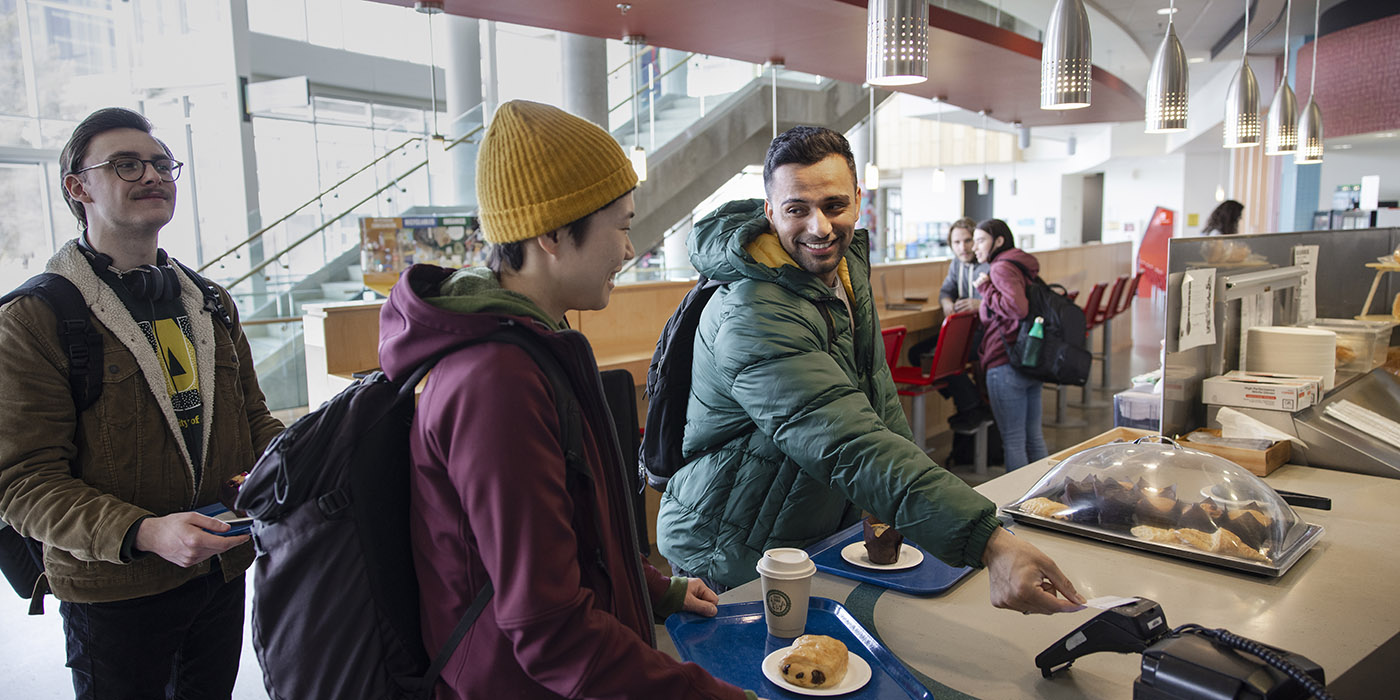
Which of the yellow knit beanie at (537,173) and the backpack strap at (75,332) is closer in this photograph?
the yellow knit beanie at (537,173)

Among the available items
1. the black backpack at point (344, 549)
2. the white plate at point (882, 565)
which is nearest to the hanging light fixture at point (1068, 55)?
the white plate at point (882, 565)

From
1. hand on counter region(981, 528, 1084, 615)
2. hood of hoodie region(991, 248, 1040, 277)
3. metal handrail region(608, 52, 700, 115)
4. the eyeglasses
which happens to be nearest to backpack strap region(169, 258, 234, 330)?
the eyeglasses

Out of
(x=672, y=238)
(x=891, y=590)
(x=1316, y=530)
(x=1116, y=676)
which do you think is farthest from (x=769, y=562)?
(x=672, y=238)

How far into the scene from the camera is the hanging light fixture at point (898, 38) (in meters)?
1.79

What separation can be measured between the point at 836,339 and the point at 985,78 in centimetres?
705

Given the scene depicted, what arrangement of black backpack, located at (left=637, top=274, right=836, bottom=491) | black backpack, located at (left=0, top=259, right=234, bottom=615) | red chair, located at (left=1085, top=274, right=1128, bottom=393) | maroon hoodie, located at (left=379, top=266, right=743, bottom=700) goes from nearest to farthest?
1. maroon hoodie, located at (left=379, top=266, right=743, bottom=700)
2. black backpack, located at (left=0, top=259, right=234, bottom=615)
3. black backpack, located at (left=637, top=274, right=836, bottom=491)
4. red chair, located at (left=1085, top=274, right=1128, bottom=393)

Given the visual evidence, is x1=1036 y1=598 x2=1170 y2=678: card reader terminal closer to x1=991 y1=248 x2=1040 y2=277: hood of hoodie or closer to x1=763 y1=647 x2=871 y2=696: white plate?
x1=763 y1=647 x2=871 y2=696: white plate

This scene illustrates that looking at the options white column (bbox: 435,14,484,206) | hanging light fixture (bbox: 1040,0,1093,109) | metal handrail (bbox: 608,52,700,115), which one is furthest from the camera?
white column (bbox: 435,14,484,206)

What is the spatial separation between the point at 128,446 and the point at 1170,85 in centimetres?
277

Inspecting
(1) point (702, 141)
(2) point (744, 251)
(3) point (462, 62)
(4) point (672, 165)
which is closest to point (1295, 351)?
(2) point (744, 251)

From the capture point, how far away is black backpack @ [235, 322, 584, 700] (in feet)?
2.96

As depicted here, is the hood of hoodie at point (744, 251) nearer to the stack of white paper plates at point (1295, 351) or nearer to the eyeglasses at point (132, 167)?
the eyeglasses at point (132, 167)

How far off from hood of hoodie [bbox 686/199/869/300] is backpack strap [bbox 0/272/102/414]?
116 centimetres

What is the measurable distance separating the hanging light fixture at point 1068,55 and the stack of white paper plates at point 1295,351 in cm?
112
